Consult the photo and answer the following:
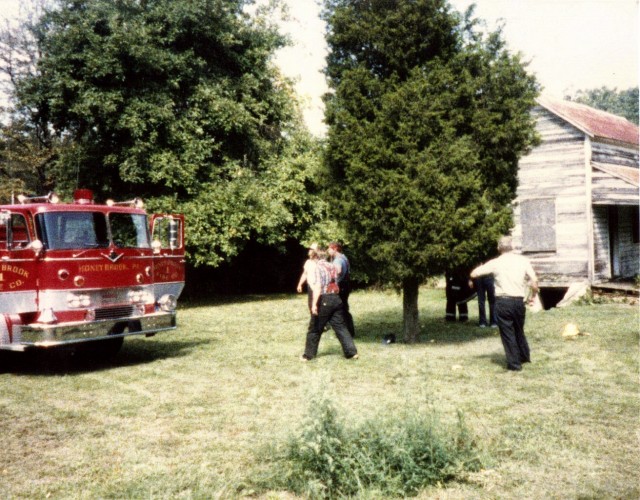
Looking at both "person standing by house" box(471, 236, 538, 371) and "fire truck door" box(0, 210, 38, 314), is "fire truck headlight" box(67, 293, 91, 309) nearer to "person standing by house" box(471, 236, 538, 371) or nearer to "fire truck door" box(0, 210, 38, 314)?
"fire truck door" box(0, 210, 38, 314)

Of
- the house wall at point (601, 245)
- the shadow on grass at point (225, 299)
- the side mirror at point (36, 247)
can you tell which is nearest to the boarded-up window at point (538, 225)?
the house wall at point (601, 245)

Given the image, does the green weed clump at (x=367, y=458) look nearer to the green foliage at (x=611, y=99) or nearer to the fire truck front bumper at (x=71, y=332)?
the fire truck front bumper at (x=71, y=332)

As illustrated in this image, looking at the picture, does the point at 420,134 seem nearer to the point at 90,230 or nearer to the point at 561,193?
the point at 90,230

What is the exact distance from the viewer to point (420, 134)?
416 inches

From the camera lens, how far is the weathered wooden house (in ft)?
67.5

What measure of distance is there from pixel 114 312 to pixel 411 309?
17.9ft

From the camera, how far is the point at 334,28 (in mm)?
11445

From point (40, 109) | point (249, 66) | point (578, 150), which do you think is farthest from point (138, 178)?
point (578, 150)

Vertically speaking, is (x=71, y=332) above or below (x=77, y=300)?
below

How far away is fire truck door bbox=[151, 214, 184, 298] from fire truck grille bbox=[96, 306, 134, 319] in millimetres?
727

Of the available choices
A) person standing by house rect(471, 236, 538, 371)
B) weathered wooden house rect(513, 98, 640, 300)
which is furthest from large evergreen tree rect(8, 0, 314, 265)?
person standing by house rect(471, 236, 538, 371)

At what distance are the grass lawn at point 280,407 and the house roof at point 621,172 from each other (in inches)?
306

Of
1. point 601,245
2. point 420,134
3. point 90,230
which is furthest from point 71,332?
point 601,245

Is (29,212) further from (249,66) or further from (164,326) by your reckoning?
(249,66)
